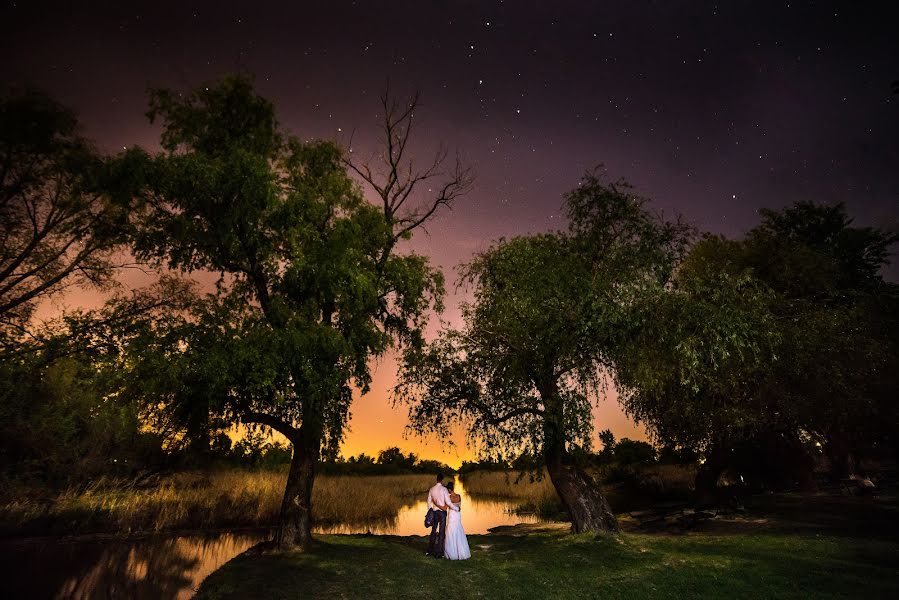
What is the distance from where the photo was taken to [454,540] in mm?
16516

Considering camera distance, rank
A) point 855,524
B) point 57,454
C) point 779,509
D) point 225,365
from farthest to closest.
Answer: point 57,454, point 779,509, point 855,524, point 225,365

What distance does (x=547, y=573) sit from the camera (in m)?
14.0

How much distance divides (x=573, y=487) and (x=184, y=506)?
22.6m

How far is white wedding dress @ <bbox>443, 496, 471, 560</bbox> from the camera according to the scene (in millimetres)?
16391

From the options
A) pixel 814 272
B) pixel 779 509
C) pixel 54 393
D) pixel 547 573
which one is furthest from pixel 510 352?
pixel 54 393

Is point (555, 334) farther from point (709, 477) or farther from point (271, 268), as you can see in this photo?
point (709, 477)

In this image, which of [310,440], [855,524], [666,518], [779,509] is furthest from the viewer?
[666,518]

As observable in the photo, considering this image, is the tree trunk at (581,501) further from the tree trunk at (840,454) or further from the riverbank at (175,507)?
the tree trunk at (840,454)

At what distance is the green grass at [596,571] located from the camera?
38.2ft

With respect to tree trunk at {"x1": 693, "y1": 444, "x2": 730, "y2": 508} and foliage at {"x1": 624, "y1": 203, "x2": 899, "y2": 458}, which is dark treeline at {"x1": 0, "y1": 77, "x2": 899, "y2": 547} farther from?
tree trunk at {"x1": 693, "y1": 444, "x2": 730, "y2": 508}

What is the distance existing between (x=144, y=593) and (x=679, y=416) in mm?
25206

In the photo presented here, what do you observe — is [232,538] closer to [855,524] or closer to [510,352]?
[510,352]

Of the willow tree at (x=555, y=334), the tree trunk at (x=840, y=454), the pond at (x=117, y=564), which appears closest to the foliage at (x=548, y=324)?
the willow tree at (x=555, y=334)

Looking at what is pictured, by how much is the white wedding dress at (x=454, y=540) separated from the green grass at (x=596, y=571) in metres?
0.52
